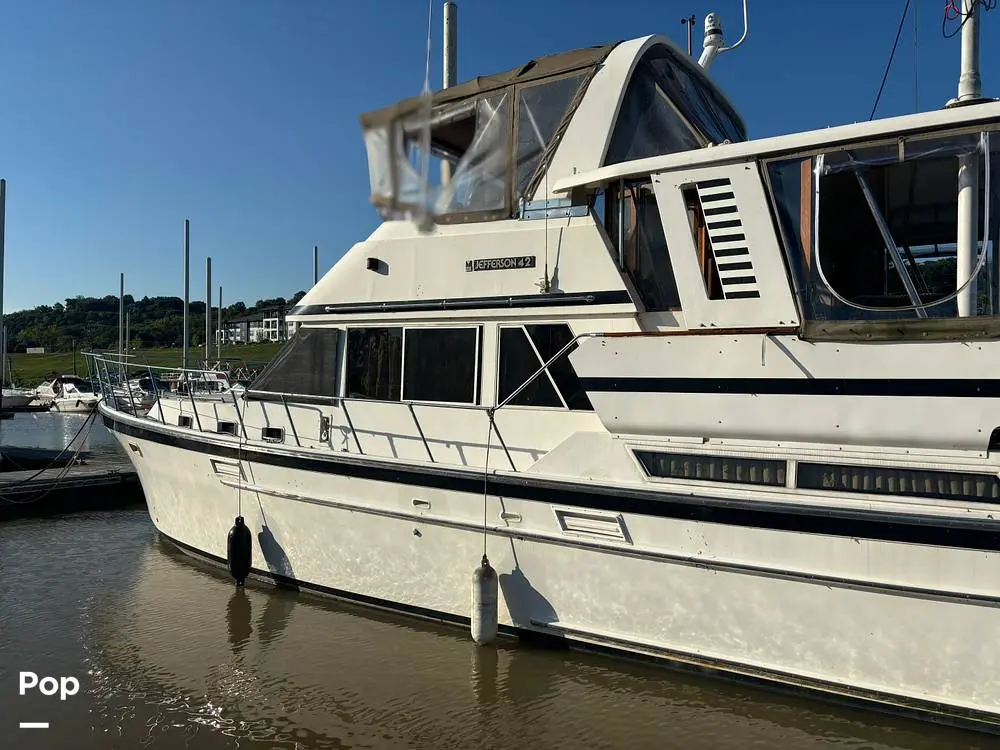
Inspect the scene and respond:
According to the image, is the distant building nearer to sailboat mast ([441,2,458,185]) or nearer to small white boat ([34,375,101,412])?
small white boat ([34,375,101,412])

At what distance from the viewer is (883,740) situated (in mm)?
4180

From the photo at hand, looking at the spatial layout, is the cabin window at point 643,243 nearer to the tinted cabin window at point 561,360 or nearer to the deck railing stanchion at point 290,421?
the tinted cabin window at point 561,360

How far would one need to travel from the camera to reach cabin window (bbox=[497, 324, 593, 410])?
536 centimetres

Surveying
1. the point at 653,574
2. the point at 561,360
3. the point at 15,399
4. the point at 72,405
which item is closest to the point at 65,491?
the point at 561,360

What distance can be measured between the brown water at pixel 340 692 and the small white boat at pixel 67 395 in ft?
118

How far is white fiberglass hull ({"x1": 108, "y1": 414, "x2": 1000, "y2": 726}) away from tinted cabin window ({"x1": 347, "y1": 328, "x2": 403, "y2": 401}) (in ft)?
2.32

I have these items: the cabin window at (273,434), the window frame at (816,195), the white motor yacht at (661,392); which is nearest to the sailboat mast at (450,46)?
the white motor yacht at (661,392)

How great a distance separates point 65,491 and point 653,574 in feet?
32.9

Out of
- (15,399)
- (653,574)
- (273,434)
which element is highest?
(273,434)

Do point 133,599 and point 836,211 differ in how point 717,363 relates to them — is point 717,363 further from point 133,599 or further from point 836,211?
point 133,599

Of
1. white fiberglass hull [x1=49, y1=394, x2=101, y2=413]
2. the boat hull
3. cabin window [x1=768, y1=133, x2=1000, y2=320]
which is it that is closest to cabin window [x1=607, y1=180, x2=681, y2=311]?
cabin window [x1=768, y1=133, x2=1000, y2=320]

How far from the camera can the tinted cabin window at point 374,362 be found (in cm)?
619

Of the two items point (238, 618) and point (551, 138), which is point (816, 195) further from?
point (238, 618)

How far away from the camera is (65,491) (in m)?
11.1
